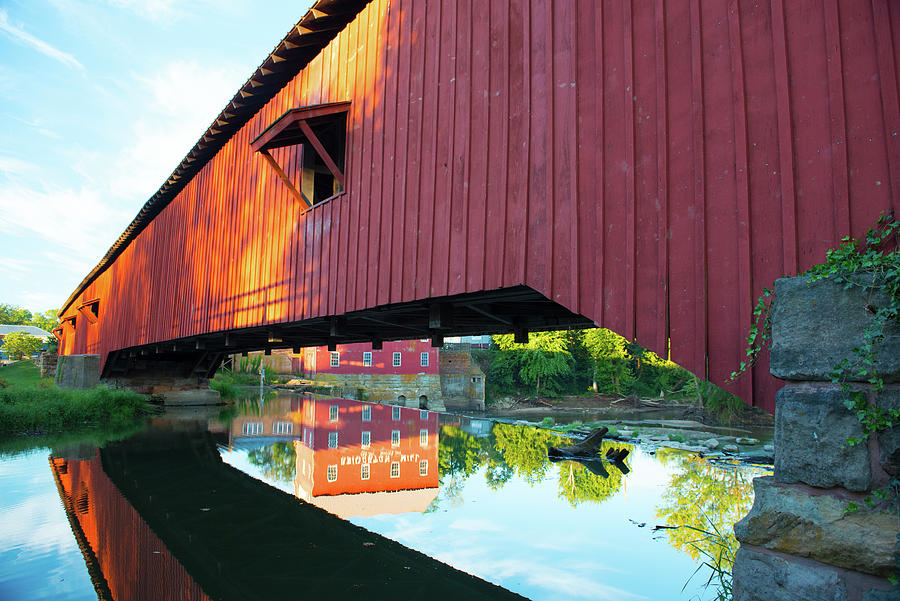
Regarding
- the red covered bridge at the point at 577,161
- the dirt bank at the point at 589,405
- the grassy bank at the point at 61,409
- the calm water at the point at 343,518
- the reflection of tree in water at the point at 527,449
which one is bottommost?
the dirt bank at the point at 589,405

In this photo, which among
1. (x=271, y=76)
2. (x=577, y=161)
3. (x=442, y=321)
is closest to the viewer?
(x=577, y=161)

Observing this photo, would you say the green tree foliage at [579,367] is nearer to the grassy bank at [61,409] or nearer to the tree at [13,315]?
the grassy bank at [61,409]

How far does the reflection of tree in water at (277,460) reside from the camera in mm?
8844

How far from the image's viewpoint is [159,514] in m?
6.53

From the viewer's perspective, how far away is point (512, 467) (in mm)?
10047

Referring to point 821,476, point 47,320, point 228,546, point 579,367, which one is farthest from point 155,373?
point 47,320

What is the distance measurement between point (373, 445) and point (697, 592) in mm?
8374

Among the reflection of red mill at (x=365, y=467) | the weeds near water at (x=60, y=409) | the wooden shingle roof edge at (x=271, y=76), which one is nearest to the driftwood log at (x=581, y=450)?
the reflection of red mill at (x=365, y=467)

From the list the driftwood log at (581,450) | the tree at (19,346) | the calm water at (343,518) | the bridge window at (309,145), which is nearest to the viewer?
A: the calm water at (343,518)

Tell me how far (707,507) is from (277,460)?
7165 millimetres

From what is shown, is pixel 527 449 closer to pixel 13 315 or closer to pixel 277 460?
Answer: pixel 277 460

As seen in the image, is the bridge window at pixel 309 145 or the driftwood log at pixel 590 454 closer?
the bridge window at pixel 309 145

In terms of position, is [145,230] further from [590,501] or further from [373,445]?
[590,501]

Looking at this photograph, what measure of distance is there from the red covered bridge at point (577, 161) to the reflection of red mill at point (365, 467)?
7.78 ft
